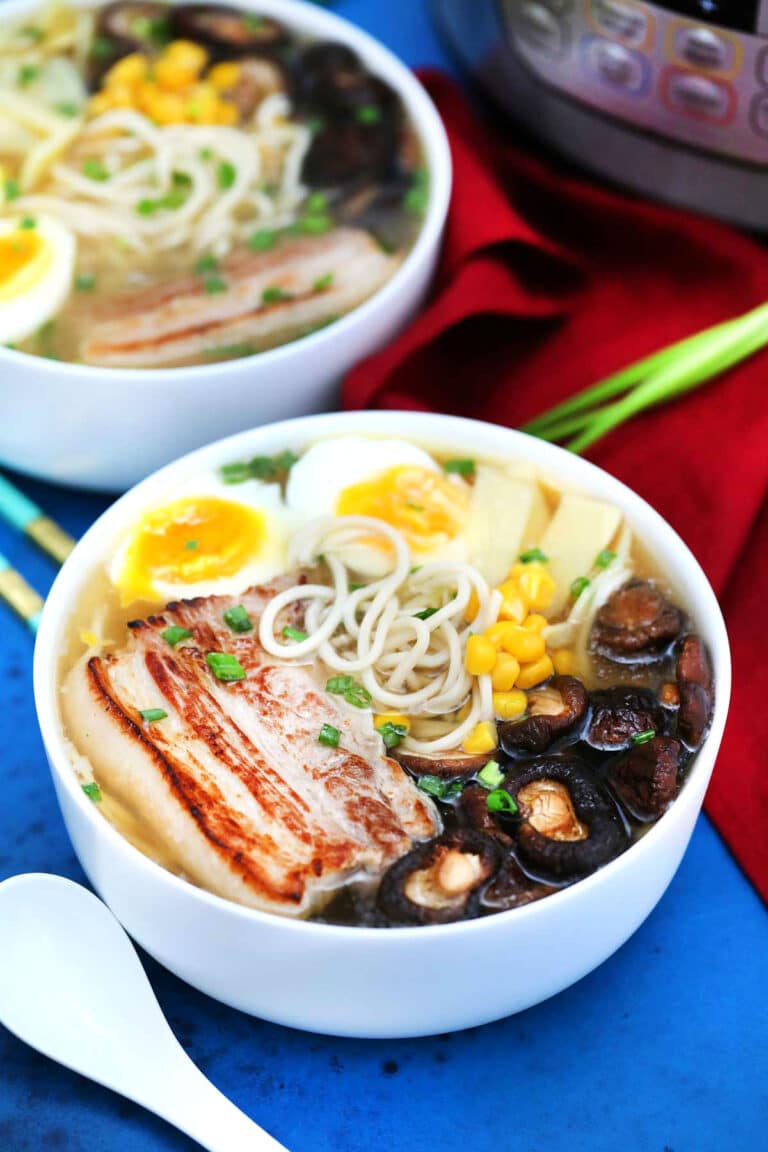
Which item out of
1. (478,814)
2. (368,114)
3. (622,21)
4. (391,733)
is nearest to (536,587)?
(391,733)

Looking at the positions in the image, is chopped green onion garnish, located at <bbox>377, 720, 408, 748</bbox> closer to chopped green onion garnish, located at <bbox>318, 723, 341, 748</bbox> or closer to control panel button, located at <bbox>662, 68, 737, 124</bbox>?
chopped green onion garnish, located at <bbox>318, 723, 341, 748</bbox>

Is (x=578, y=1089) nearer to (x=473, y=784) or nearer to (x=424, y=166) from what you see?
(x=473, y=784)

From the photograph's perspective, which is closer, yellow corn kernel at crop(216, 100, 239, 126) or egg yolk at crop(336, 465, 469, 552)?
egg yolk at crop(336, 465, 469, 552)

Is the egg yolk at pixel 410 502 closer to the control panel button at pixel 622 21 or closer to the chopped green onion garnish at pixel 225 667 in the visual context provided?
the chopped green onion garnish at pixel 225 667

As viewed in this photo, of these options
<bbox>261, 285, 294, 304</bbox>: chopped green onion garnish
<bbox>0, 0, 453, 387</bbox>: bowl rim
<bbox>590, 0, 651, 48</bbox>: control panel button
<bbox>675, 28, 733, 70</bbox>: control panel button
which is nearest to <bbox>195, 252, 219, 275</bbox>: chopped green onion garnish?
<bbox>261, 285, 294, 304</bbox>: chopped green onion garnish

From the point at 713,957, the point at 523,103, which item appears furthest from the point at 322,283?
the point at 713,957

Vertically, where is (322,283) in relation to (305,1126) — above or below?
above
